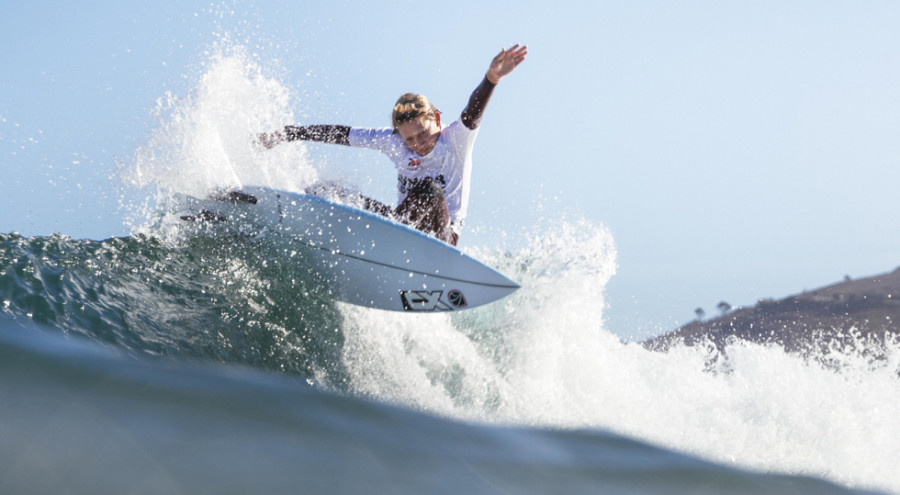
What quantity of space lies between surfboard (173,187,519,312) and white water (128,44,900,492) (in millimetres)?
357

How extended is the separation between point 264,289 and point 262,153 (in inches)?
69.0

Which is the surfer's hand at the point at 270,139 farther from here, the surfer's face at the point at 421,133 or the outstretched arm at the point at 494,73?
the outstretched arm at the point at 494,73

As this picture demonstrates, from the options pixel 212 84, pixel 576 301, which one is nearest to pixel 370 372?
pixel 576 301

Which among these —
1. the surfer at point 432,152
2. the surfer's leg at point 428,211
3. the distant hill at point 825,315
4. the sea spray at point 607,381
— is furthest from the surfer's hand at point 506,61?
the distant hill at point 825,315

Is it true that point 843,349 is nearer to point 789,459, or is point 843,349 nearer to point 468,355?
point 789,459

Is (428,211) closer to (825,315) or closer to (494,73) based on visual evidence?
(494,73)

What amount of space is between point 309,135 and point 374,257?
202cm

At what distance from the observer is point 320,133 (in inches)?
254

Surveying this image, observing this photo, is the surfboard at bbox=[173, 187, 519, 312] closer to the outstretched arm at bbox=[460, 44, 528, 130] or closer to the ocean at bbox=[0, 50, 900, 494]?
the ocean at bbox=[0, 50, 900, 494]

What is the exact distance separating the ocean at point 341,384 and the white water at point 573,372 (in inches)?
1.0

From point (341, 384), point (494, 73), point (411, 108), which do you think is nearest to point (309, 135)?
point (411, 108)

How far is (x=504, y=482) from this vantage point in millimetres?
2713

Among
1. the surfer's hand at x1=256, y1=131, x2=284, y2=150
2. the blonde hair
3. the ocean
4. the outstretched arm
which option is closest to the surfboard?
A: the ocean

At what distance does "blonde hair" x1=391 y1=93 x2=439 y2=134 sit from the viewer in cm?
566
